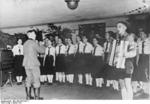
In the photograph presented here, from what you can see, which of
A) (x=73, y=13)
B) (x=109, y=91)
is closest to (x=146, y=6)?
(x=73, y=13)

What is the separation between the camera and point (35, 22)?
2223 mm

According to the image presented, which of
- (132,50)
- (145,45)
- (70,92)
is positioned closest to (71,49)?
(70,92)

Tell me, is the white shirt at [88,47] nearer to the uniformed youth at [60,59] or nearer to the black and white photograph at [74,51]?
the black and white photograph at [74,51]

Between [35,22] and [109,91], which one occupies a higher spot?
[35,22]

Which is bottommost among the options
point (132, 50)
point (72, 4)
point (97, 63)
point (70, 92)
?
point (70, 92)

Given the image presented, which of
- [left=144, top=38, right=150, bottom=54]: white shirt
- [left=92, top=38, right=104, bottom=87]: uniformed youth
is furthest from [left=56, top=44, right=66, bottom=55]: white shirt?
[left=144, top=38, right=150, bottom=54]: white shirt

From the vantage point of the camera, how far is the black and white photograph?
7.02 feet

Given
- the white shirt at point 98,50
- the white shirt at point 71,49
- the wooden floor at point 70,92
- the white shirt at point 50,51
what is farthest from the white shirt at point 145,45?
the white shirt at point 50,51

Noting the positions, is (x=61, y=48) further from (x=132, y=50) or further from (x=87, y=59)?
(x=132, y=50)

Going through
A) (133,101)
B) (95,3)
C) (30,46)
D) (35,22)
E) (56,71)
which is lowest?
(133,101)

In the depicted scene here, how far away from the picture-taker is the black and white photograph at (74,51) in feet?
7.02

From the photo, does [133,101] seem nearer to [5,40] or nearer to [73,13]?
[73,13]

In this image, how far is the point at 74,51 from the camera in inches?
86.7

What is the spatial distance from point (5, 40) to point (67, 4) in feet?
2.10
